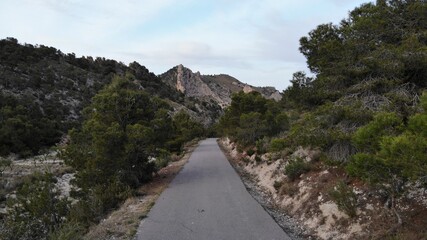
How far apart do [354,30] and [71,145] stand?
46.3 feet

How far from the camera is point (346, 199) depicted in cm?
984

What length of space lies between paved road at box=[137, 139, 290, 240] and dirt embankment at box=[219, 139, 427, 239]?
0.79 metres

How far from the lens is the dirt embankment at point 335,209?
27.5ft

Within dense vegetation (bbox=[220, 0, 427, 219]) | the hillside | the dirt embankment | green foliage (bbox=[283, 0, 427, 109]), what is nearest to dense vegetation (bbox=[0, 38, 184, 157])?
green foliage (bbox=[283, 0, 427, 109])

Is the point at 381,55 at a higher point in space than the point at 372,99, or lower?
higher

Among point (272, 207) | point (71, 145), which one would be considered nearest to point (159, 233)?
point (272, 207)

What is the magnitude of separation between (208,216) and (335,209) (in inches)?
149

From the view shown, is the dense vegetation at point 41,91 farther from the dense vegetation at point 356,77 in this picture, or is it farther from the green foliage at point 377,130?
the green foliage at point 377,130

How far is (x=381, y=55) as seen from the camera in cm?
1364

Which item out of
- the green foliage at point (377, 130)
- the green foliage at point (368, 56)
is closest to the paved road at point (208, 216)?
the green foliage at point (377, 130)

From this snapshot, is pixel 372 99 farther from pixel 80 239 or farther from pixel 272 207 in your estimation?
pixel 80 239

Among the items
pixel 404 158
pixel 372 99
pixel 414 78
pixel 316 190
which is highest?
pixel 414 78

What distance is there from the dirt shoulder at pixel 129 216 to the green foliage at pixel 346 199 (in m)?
5.38

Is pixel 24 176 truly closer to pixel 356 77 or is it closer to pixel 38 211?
pixel 38 211
